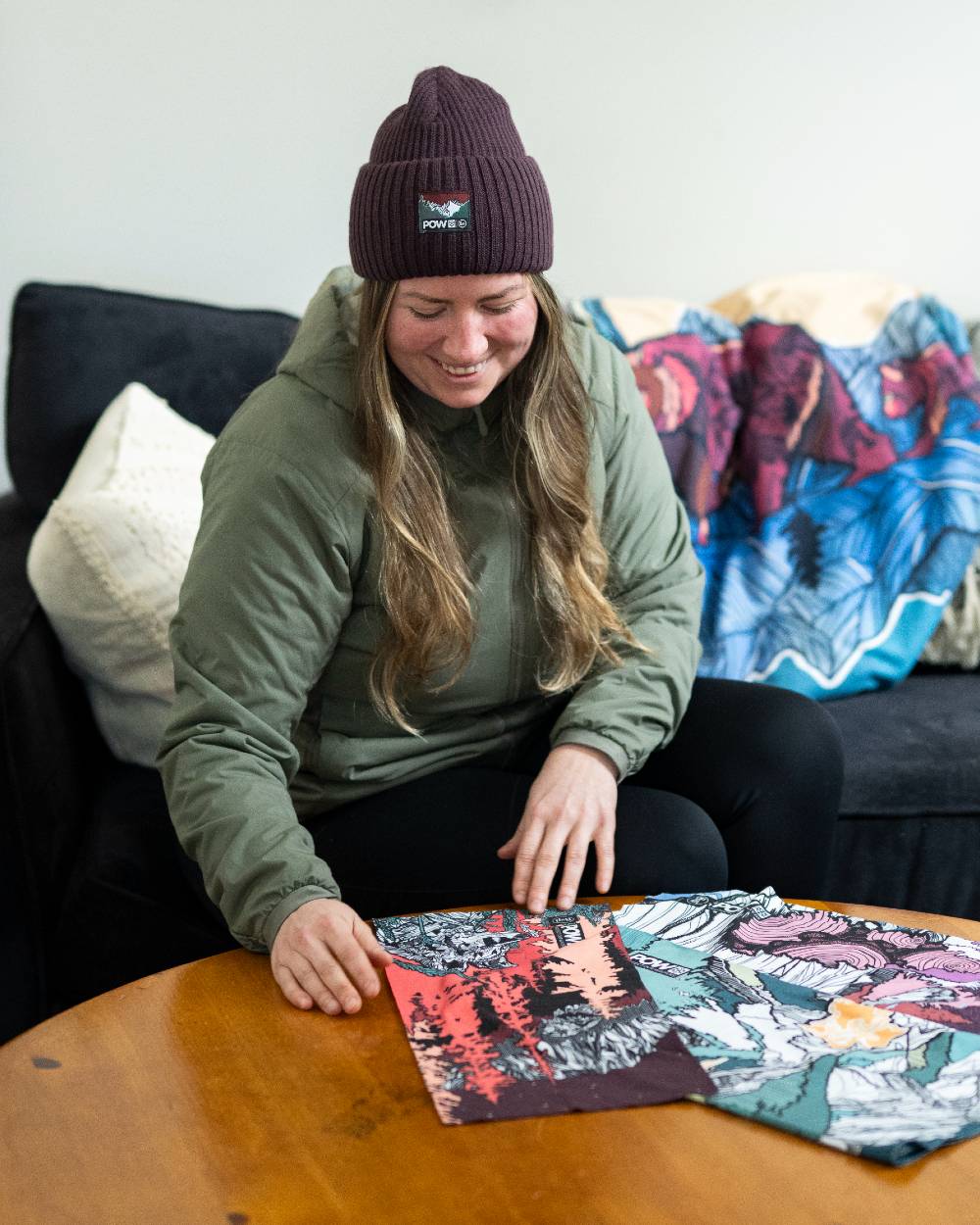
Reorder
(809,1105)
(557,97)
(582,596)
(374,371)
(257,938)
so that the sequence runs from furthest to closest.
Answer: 1. (557,97)
2. (582,596)
3. (374,371)
4. (257,938)
5. (809,1105)

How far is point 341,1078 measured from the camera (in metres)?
0.87

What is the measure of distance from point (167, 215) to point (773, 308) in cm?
94

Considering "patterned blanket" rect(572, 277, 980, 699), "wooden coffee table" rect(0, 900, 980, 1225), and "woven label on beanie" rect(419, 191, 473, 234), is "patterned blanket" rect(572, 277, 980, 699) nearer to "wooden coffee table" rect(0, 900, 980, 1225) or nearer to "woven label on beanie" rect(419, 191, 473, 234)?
"woven label on beanie" rect(419, 191, 473, 234)

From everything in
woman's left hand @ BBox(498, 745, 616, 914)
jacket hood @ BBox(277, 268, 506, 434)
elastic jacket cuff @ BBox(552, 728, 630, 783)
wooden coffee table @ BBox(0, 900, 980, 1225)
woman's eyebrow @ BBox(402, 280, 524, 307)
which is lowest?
wooden coffee table @ BBox(0, 900, 980, 1225)

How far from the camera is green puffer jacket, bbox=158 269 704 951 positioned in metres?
1.10

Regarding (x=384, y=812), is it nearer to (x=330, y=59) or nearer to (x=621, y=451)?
(x=621, y=451)

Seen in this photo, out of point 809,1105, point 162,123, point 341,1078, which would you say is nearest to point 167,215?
Result: point 162,123

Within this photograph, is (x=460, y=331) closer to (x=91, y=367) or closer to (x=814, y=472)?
(x=91, y=367)

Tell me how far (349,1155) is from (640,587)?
776mm

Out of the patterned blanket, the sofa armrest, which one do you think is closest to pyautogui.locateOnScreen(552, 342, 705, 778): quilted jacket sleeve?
the patterned blanket

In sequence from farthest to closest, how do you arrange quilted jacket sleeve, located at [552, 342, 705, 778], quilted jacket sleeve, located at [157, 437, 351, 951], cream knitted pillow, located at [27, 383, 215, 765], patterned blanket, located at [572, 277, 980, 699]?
patterned blanket, located at [572, 277, 980, 699]
cream knitted pillow, located at [27, 383, 215, 765]
quilted jacket sleeve, located at [552, 342, 705, 778]
quilted jacket sleeve, located at [157, 437, 351, 951]

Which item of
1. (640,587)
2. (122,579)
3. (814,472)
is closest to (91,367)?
(122,579)

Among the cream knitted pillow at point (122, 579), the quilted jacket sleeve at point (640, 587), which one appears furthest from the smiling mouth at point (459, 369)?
the cream knitted pillow at point (122, 579)

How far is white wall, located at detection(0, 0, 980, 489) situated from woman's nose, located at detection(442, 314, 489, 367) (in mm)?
960
